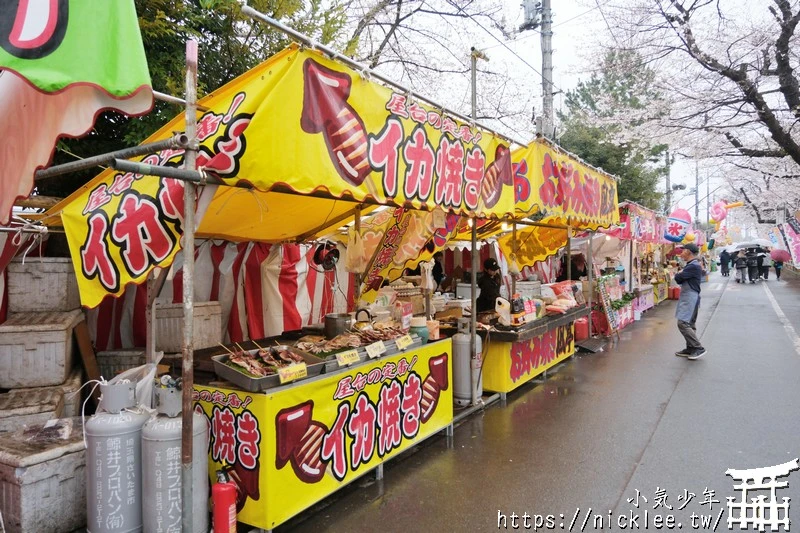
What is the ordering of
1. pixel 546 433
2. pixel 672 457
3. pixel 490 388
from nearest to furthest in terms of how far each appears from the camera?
1. pixel 672 457
2. pixel 546 433
3. pixel 490 388

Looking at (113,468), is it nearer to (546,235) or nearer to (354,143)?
(354,143)

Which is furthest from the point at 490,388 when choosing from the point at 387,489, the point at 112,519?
the point at 112,519

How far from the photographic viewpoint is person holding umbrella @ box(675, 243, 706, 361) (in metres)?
10.3

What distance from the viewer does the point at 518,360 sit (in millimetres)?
7848

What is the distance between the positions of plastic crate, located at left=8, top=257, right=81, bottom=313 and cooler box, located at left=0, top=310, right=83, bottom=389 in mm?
376

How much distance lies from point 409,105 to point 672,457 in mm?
4630

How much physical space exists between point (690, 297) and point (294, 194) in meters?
9.37

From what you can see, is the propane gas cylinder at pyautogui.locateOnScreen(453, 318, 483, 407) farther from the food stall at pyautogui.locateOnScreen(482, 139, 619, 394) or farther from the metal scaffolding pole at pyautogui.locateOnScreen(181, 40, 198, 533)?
the metal scaffolding pole at pyautogui.locateOnScreen(181, 40, 198, 533)

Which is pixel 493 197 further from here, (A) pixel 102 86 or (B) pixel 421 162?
(A) pixel 102 86

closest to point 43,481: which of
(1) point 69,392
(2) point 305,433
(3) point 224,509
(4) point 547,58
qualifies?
(3) point 224,509

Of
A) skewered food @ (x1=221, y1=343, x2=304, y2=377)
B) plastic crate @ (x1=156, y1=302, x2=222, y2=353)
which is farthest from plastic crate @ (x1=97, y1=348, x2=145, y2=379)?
skewered food @ (x1=221, y1=343, x2=304, y2=377)

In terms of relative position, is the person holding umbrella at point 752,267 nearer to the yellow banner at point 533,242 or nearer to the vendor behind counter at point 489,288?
the yellow banner at point 533,242

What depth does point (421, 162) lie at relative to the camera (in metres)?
4.75

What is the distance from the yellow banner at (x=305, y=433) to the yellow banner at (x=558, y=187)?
335cm
